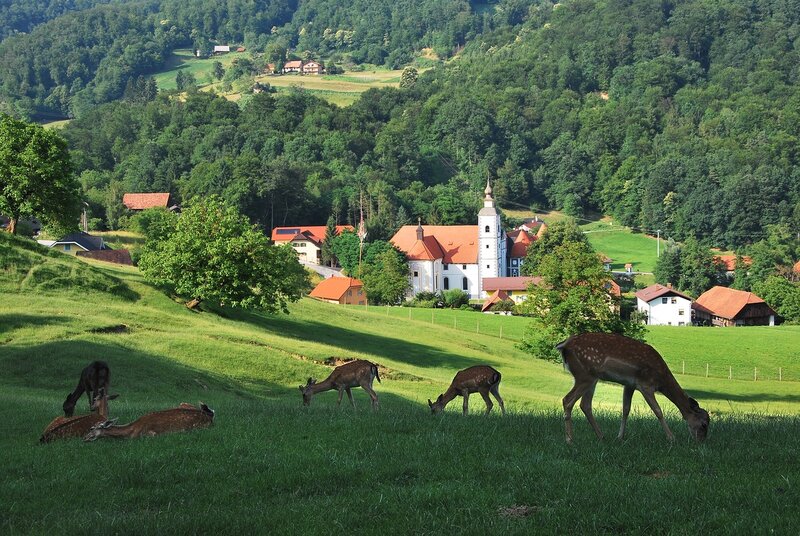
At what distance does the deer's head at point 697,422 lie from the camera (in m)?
14.1

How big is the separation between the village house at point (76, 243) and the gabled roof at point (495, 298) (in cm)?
5022

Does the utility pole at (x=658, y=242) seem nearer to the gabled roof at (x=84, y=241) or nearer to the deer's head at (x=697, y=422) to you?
the gabled roof at (x=84, y=241)

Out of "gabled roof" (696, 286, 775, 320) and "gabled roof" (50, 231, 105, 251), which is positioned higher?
"gabled roof" (50, 231, 105, 251)

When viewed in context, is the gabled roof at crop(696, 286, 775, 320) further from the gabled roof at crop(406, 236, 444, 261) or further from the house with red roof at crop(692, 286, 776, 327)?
the gabled roof at crop(406, 236, 444, 261)

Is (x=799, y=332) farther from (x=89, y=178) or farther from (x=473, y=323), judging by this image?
(x=89, y=178)

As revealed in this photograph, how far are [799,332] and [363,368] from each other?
8169 centimetres

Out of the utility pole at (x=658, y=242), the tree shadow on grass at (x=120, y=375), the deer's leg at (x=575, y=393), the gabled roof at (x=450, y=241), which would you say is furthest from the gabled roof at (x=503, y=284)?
the deer's leg at (x=575, y=393)

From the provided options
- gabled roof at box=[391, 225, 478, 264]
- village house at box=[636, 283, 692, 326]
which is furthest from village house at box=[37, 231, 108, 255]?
village house at box=[636, 283, 692, 326]

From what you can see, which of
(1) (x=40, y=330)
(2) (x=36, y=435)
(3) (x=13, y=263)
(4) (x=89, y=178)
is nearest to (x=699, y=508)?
(2) (x=36, y=435)

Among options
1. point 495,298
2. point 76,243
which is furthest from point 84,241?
point 495,298

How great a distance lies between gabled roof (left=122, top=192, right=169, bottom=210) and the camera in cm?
16325

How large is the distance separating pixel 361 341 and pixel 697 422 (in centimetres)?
4834

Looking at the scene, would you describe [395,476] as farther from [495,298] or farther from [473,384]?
[495,298]

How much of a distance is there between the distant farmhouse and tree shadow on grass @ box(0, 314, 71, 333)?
119 metres
